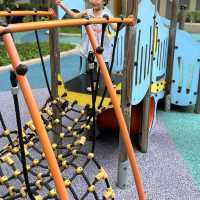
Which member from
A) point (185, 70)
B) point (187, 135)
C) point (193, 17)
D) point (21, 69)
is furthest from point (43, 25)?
point (193, 17)

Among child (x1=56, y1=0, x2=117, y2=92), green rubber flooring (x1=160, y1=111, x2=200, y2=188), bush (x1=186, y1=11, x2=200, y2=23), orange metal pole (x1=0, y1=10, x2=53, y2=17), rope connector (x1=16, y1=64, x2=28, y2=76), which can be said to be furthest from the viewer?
bush (x1=186, y1=11, x2=200, y2=23)

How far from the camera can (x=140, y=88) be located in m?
2.43

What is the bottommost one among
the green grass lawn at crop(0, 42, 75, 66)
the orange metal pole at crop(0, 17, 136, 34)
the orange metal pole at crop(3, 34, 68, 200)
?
the green grass lawn at crop(0, 42, 75, 66)

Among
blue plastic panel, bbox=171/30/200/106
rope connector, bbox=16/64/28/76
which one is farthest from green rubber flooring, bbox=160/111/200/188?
rope connector, bbox=16/64/28/76

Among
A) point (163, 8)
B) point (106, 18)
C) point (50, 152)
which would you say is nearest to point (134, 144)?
point (106, 18)

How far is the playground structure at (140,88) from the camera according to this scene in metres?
1.71

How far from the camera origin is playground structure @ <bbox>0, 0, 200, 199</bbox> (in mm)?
1705

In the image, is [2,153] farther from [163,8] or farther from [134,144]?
[163,8]

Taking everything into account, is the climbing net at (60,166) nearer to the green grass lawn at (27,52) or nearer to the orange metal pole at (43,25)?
the orange metal pole at (43,25)

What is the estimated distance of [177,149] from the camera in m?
2.84

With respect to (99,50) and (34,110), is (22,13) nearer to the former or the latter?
(99,50)

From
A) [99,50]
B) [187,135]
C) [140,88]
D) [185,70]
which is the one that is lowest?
[187,135]

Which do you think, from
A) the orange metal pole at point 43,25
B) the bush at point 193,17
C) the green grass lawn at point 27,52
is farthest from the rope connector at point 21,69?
the bush at point 193,17

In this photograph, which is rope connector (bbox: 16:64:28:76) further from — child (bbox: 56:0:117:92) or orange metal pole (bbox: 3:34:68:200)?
child (bbox: 56:0:117:92)
